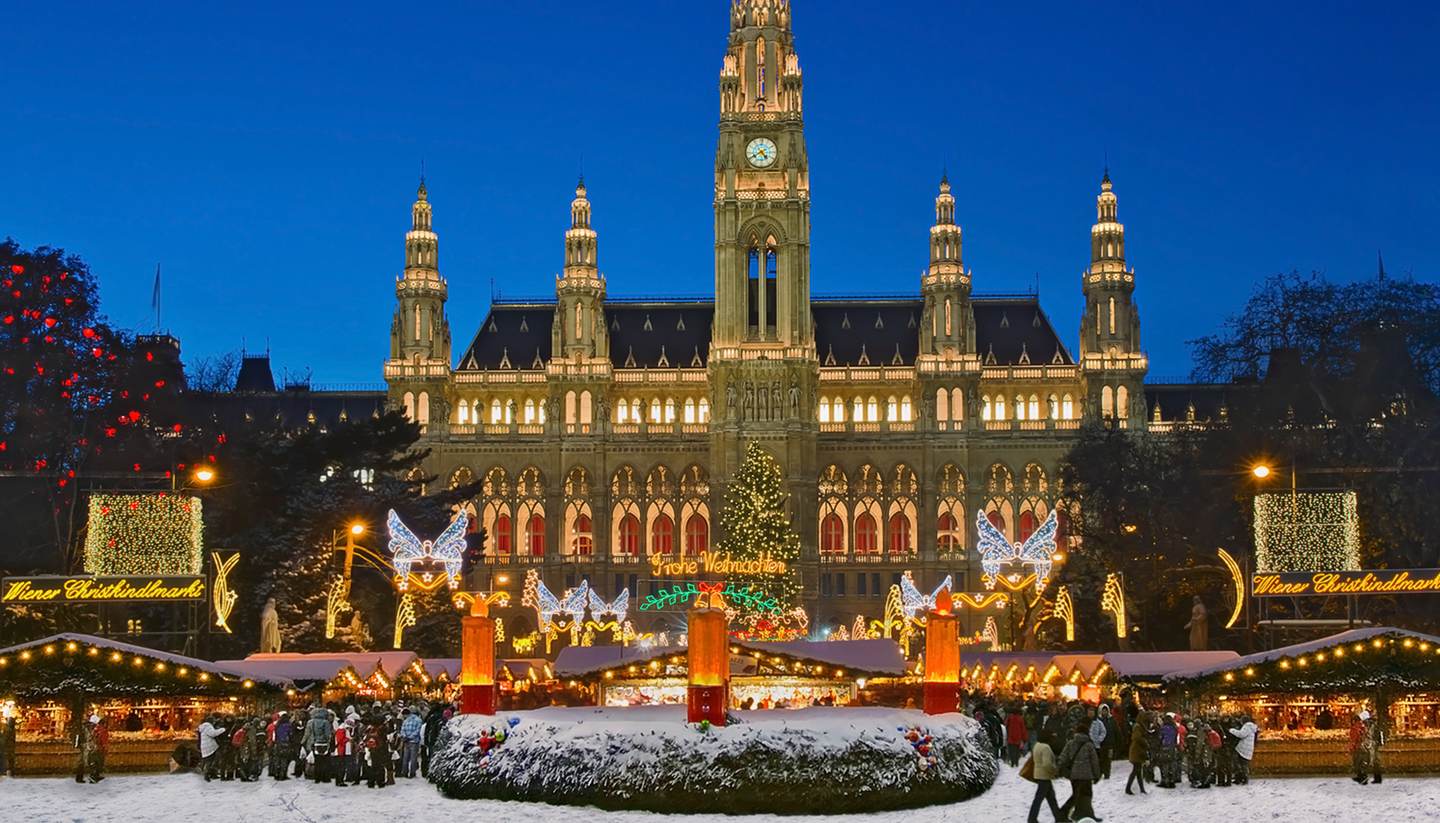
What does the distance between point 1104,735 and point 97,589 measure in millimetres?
23792

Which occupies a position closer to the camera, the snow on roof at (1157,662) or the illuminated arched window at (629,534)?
the snow on roof at (1157,662)

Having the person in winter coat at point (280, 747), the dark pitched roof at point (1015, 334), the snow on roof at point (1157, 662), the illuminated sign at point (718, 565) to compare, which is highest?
the dark pitched roof at point (1015, 334)

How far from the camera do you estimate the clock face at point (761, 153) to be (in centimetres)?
11256

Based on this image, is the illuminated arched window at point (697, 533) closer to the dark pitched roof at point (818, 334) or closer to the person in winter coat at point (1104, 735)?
the dark pitched roof at point (818, 334)

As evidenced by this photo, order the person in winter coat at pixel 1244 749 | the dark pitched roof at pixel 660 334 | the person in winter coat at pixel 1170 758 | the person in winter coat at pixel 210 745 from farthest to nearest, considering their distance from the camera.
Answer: the dark pitched roof at pixel 660 334 → the person in winter coat at pixel 210 745 → the person in winter coat at pixel 1170 758 → the person in winter coat at pixel 1244 749

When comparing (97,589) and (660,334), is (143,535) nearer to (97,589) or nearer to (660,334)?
(97,589)

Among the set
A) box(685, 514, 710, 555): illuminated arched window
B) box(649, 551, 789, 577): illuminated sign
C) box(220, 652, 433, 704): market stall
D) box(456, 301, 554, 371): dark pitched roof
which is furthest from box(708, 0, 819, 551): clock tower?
box(220, 652, 433, 704): market stall

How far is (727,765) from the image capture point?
103ft

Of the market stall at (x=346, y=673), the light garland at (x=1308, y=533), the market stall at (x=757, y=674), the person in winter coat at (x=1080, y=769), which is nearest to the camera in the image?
the person in winter coat at (x=1080, y=769)

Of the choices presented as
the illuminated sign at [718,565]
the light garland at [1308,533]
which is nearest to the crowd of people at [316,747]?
the light garland at [1308,533]

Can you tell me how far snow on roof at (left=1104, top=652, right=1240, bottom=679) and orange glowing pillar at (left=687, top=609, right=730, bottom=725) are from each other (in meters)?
13.6

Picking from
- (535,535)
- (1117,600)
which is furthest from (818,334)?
(1117,600)

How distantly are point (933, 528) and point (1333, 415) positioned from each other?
54.5 m

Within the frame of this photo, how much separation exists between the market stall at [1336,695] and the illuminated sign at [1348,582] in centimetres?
511
